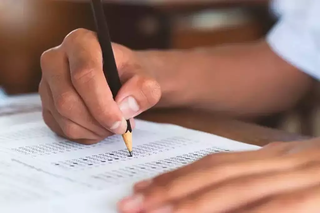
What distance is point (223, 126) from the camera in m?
0.59

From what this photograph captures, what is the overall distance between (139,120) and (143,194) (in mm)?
294

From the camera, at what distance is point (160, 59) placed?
2.33 ft

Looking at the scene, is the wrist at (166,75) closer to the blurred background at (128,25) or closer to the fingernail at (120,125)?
the fingernail at (120,125)

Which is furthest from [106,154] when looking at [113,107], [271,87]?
[271,87]

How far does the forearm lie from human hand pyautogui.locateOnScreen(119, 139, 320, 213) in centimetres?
33

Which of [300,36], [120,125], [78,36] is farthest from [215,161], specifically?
[300,36]

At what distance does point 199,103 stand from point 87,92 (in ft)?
0.98

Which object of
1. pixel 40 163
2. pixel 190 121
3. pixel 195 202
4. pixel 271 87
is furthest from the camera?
pixel 271 87

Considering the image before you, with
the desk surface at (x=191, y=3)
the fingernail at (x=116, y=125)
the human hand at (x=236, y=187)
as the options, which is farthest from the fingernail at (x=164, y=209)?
the desk surface at (x=191, y=3)

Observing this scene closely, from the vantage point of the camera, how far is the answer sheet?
36 centimetres

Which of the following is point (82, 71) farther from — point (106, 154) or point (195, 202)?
point (195, 202)

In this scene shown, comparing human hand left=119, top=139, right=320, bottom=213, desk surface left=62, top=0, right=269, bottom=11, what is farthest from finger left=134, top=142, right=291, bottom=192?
desk surface left=62, top=0, right=269, bottom=11

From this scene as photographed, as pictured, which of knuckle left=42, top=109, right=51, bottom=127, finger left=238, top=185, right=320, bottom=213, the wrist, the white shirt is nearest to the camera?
finger left=238, top=185, right=320, bottom=213

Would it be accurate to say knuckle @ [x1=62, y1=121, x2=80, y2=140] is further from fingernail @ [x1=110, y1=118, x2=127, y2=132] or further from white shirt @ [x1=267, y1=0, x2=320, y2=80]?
white shirt @ [x1=267, y1=0, x2=320, y2=80]
